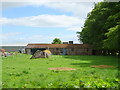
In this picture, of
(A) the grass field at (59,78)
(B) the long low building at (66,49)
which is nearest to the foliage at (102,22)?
(B) the long low building at (66,49)

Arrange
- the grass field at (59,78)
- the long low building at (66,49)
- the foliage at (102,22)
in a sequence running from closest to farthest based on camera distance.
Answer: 1. the grass field at (59,78)
2. the foliage at (102,22)
3. the long low building at (66,49)

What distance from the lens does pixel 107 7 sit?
4503 centimetres

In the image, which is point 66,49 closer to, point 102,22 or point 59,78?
point 102,22

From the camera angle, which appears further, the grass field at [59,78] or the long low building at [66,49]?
the long low building at [66,49]

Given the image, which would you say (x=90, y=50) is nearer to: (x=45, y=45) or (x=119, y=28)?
(x=45, y=45)

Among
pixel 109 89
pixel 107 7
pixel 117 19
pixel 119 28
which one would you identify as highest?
pixel 107 7

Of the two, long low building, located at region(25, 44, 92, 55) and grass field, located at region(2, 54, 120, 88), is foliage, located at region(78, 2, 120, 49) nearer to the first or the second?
long low building, located at region(25, 44, 92, 55)

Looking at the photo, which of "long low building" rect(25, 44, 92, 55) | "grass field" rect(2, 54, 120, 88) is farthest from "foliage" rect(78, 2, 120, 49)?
"grass field" rect(2, 54, 120, 88)

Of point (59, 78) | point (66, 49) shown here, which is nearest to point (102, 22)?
point (66, 49)

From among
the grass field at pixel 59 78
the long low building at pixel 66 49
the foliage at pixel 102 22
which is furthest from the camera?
the long low building at pixel 66 49

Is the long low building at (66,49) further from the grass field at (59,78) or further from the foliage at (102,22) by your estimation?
the grass field at (59,78)

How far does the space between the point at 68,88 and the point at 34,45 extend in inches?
2571

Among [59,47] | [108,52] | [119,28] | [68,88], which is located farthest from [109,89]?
[59,47]

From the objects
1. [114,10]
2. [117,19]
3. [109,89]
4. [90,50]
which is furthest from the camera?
[90,50]
